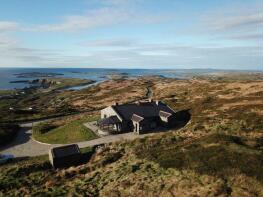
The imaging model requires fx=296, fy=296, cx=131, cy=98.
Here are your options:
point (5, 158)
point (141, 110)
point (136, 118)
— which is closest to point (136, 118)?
point (136, 118)

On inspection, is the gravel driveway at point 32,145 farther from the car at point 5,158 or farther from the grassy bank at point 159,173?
the grassy bank at point 159,173

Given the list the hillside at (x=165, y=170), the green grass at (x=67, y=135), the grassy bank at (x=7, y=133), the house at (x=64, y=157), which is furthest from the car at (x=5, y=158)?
the grassy bank at (x=7, y=133)

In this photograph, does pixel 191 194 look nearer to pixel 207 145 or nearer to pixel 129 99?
pixel 207 145

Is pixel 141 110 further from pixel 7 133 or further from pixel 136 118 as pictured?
pixel 7 133

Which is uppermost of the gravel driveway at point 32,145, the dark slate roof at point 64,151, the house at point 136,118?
the house at point 136,118

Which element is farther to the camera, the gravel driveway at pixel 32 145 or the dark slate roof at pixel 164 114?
the dark slate roof at pixel 164 114

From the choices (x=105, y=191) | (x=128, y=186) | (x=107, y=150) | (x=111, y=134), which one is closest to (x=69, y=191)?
(x=105, y=191)

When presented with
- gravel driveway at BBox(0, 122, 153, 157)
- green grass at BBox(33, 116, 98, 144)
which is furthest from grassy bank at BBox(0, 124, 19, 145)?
green grass at BBox(33, 116, 98, 144)
